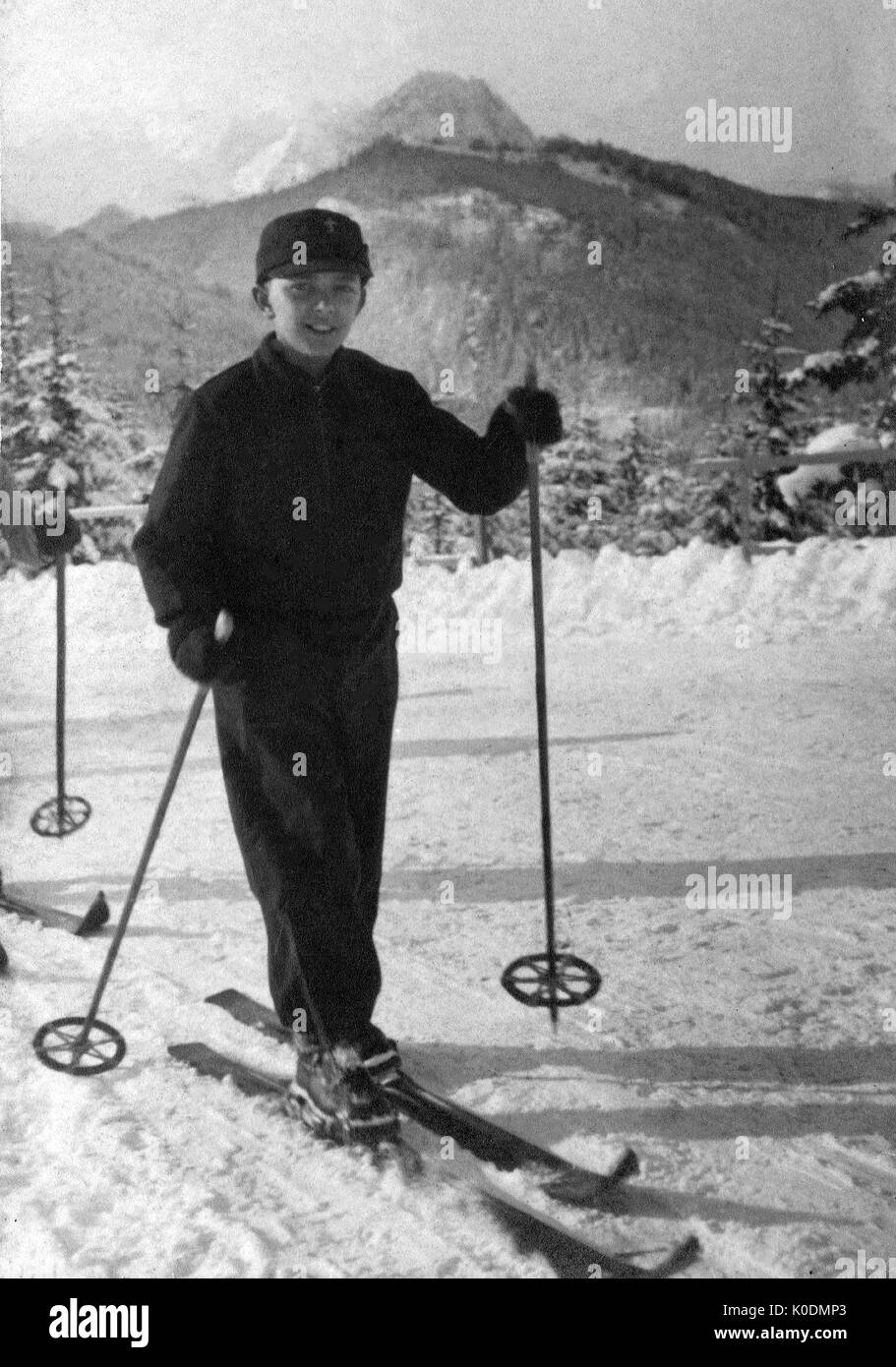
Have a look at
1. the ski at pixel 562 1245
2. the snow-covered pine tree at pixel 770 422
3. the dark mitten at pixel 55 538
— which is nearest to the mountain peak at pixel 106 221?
the dark mitten at pixel 55 538

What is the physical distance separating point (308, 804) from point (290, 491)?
600mm

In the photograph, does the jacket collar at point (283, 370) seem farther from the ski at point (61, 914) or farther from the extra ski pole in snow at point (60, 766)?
the ski at point (61, 914)

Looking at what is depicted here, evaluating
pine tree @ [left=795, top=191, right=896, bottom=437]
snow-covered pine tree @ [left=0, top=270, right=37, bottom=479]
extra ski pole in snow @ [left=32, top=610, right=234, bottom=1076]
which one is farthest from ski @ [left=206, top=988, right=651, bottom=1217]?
snow-covered pine tree @ [left=0, top=270, right=37, bottom=479]

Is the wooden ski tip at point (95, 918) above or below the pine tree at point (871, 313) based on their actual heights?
below

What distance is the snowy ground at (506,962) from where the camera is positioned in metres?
1.80

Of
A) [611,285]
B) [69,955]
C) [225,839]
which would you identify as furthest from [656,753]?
[611,285]

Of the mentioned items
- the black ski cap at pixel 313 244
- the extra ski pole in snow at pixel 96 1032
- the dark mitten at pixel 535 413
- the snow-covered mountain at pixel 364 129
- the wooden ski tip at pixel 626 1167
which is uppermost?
the snow-covered mountain at pixel 364 129

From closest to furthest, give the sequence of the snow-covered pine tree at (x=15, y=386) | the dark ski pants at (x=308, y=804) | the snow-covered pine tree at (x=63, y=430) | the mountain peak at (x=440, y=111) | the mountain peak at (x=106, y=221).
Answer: the dark ski pants at (x=308, y=804) < the mountain peak at (x=440, y=111) < the mountain peak at (x=106, y=221) < the snow-covered pine tree at (x=15, y=386) < the snow-covered pine tree at (x=63, y=430)

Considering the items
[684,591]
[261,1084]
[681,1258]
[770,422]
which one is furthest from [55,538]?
[770,422]

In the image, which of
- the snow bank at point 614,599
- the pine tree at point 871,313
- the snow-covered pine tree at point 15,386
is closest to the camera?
the pine tree at point 871,313

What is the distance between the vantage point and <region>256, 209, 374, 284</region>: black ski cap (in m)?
2.00

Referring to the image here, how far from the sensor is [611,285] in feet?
26.8

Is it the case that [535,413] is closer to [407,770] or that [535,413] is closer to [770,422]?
[407,770]
